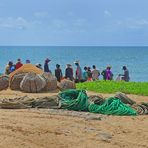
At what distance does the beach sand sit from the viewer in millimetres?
10820

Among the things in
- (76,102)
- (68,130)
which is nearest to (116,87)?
(76,102)

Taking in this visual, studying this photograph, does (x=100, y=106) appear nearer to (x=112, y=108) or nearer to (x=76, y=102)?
(x=112, y=108)

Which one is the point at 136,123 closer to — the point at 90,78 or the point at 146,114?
the point at 146,114

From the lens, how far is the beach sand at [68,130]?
1082 centimetres

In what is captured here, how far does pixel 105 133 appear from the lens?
40.3 feet

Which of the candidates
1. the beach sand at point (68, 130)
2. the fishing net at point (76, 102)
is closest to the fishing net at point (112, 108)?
the fishing net at point (76, 102)

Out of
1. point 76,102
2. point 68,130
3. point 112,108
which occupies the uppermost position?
point 76,102

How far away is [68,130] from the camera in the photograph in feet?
39.7

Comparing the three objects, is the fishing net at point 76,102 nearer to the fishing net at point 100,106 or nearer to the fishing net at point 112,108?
the fishing net at point 100,106

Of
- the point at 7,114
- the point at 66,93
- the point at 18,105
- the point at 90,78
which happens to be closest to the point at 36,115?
the point at 7,114

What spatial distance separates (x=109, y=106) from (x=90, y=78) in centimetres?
1189

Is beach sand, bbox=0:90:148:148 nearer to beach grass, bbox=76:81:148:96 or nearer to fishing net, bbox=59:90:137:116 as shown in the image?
fishing net, bbox=59:90:137:116

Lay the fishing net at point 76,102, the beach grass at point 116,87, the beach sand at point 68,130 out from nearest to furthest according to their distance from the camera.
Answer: the beach sand at point 68,130 < the fishing net at point 76,102 < the beach grass at point 116,87

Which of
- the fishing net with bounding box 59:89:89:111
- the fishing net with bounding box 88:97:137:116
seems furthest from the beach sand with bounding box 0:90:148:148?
the fishing net with bounding box 59:89:89:111
